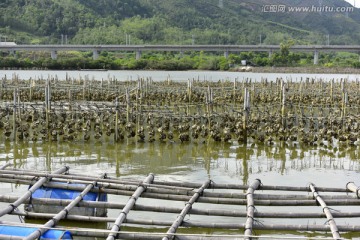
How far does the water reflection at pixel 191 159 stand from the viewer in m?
21.1

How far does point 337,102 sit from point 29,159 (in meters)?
25.4

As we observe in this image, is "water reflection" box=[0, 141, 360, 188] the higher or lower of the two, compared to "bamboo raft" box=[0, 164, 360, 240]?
lower

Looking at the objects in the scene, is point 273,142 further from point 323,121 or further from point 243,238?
point 243,238

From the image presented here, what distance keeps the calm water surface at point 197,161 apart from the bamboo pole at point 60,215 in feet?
15.6

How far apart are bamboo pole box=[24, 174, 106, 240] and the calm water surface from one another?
4747mm

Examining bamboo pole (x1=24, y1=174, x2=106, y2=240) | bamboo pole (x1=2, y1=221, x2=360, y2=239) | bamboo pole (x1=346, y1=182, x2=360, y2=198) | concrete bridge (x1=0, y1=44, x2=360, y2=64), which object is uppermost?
concrete bridge (x1=0, y1=44, x2=360, y2=64)

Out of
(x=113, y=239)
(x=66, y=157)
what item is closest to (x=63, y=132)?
(x=66, y=157)

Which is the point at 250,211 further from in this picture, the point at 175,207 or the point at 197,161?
the point at 197,161

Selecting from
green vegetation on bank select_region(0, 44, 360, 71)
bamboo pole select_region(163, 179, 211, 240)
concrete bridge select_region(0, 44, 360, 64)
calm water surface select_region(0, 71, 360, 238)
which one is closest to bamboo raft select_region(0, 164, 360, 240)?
bamboo pole select_region(163, 179, 211, 240)

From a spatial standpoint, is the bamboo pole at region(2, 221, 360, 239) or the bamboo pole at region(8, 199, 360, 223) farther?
the bamboo pole at region(8, 199, 360, 223)

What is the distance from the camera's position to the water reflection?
69.3ft

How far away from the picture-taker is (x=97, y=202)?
42.6 ft

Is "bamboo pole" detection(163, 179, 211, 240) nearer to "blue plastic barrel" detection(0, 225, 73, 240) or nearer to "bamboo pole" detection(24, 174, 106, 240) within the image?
"blue plastic barrel" detection(0, 225, 73, 240)

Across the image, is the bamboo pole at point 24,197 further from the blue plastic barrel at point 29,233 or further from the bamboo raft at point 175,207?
the blue plastic barrel at point 29,233
